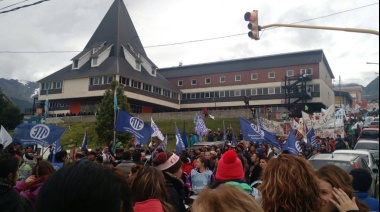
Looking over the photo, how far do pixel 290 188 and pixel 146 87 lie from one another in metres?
53.7

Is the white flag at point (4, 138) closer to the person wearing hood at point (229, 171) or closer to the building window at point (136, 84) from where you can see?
the person wearing hood at point (229, 171)

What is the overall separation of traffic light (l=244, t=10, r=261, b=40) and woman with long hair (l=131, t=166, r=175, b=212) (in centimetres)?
1014

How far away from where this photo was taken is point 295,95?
5522 cm

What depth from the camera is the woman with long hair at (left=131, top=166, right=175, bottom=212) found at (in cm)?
340

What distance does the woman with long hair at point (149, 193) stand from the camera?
11.1 feet

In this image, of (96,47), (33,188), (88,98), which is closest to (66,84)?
(88,98)

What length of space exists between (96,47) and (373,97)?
58977 mm

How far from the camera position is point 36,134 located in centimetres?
1063

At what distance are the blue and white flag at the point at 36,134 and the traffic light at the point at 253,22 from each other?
7691 millimetres

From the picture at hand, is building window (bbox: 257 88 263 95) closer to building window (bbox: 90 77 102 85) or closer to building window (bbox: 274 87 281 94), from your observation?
building window (bbox: 274 87 281 94)

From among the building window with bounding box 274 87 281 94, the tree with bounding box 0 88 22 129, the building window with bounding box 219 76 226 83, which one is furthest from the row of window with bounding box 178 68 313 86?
the tree with bounding box 0 88 22 129

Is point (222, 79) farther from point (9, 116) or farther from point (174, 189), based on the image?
point (174, 189)

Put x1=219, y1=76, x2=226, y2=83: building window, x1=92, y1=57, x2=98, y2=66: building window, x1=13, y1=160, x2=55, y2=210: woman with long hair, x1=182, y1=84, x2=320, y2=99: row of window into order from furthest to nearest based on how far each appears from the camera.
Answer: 1. x1=219, y1=76, x2=226, y2=83: building window
2. x1=182, y1=84, x2=320, y2=99: row of window
3. x1=92, y1=57, x2=98, y2=66: building window
4. x1=13, y1=160, x2=55, y2=210: woman with long hair

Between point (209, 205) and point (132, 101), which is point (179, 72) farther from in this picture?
point (209, 205)
